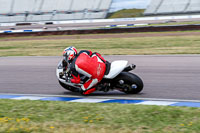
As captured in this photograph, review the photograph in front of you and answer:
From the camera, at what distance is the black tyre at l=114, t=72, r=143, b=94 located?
7.12 metres

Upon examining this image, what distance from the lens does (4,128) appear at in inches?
188

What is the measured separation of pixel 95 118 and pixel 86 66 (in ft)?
6.35

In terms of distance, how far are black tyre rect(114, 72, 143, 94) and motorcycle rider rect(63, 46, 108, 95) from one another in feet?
1.32

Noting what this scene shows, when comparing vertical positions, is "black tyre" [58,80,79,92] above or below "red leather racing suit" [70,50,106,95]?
below

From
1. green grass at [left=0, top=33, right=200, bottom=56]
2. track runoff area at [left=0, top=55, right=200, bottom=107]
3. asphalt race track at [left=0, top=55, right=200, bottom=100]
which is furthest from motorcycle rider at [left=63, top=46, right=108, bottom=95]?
green grass at [left=0, top=33, right=200, bottom=56]

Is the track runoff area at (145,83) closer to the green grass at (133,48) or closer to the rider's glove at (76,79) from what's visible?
the rider's glove at (76,79)

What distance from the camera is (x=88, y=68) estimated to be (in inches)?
277

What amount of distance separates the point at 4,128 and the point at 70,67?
2.62 metres

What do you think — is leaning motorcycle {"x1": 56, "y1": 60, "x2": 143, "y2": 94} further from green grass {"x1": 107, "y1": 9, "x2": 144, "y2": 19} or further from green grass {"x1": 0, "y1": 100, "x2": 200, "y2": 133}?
green grass {"x1": 107, "y1": 9, "x2": 144, "y2": 19}

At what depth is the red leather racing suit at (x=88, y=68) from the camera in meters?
6.99

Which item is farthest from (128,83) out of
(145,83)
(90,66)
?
(145,83)

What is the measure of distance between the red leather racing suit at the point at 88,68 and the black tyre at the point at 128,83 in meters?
0.41

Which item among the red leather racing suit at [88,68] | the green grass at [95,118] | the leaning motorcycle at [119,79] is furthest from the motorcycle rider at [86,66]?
the green grass at [95,118]

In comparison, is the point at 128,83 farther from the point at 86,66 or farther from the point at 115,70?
the point at 86,66
